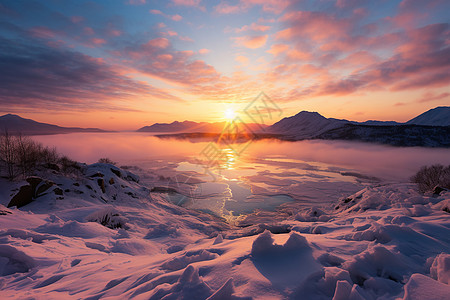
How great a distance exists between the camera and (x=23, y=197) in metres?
13.8

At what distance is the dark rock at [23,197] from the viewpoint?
13330mm

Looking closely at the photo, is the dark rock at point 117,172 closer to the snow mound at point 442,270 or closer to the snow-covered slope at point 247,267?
the snow-covered slope at point 247,267

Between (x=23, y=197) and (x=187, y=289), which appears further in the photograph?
(x=23, y=197)

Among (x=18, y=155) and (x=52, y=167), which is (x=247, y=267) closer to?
(x=52, y=167)

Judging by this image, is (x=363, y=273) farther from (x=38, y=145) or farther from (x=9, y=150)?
(x=38, y=145)

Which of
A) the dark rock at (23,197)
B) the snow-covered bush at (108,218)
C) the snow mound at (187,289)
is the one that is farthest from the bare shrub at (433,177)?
the dark rock at (23,197)

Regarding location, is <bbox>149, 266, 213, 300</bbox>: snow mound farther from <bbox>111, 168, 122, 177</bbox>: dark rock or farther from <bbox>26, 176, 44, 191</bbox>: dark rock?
<bbox>111, 168, 122, 177</bbox>: dark rock

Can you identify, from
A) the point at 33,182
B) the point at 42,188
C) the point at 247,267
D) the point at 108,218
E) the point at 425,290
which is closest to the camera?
the point at 425,290

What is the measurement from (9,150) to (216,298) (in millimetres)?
25431

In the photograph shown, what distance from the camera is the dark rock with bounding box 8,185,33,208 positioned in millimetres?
13330

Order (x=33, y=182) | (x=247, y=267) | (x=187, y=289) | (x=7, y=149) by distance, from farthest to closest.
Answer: (x=7, y=149), (x=33, y=182), (x=247, y=267), (x=187, y=289)

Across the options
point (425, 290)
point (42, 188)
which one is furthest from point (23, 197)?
point (425, 290)

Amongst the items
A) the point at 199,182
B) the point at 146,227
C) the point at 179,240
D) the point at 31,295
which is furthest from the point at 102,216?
the point at 199,182

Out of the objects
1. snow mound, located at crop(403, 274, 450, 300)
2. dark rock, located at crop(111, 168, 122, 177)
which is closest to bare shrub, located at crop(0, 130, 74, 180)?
dark rock, located at crop(111, 168, 122, 177)
